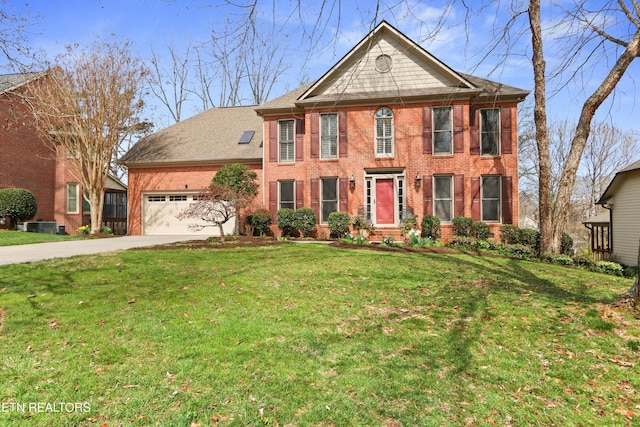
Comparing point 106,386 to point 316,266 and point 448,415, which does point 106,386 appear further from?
point 316,266

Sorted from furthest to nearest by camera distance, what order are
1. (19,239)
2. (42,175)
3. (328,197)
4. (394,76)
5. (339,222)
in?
(42,175)
(328,197)
(394,76)
(339,222)
(19,239)

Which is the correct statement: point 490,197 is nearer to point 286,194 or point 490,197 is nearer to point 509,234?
point 509,234

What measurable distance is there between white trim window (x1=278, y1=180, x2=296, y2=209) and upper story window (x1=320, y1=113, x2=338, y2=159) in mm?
1983

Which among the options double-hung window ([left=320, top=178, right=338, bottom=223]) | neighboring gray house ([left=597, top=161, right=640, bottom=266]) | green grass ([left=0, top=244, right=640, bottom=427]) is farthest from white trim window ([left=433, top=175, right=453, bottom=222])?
green grass ([left=0, top=244, right=640, bottom=427])

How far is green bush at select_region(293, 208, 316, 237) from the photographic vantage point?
15.0 meters

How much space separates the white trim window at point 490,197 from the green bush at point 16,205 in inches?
787

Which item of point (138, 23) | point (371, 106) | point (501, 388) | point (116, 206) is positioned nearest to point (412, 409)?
point (501, 388)

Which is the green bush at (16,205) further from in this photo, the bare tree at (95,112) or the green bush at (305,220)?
the green bush at (305,220)

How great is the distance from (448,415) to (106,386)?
2863 millimetres

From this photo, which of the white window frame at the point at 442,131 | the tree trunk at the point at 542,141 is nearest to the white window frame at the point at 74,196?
the white window frame at the point at 442,131

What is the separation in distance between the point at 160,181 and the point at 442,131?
45.4ft

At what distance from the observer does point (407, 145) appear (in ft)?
48.9

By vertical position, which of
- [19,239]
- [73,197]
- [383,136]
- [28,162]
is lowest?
[19,239]

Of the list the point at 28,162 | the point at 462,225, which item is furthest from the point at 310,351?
the point at 28,162
